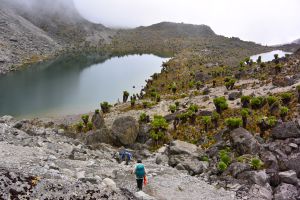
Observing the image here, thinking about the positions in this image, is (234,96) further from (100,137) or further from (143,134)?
(100,137)

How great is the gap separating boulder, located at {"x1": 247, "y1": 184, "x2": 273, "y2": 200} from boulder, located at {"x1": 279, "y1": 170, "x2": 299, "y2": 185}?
1.46m

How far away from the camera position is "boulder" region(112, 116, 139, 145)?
1772 inches

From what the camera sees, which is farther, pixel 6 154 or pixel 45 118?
pixel 45 118

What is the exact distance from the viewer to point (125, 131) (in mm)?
45281

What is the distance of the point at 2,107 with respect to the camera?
82.2 metres

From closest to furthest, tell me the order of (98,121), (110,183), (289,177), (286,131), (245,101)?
(110,183), (289,177), (286,131), (245,101), (98,121)

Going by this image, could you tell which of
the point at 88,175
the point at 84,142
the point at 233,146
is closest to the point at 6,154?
the point at 88,175

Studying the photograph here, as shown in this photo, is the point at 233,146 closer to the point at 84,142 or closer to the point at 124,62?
the point at 84,142

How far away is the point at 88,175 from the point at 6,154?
22.2ft

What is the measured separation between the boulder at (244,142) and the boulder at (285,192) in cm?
679

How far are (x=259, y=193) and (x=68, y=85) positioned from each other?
87897 mm

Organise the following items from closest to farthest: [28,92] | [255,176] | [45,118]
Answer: [255,176]
[45,118]
[28,92]

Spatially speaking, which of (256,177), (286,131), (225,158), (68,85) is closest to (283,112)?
(286,131)

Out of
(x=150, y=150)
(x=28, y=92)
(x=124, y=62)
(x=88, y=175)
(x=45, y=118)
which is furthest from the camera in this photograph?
(x=124, y=62)
